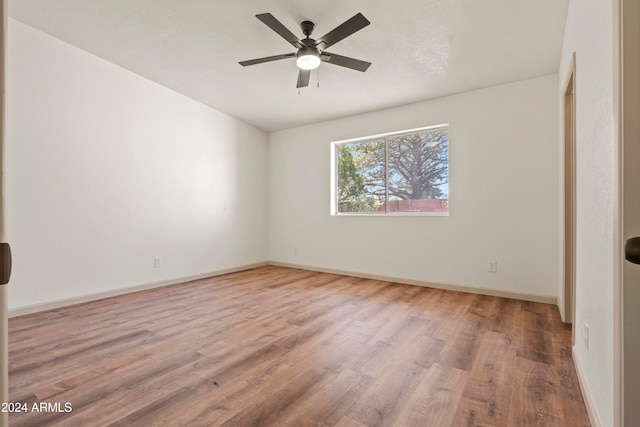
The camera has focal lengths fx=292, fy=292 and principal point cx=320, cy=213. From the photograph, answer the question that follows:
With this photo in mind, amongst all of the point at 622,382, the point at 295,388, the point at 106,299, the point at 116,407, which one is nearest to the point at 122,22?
the point at 106,299

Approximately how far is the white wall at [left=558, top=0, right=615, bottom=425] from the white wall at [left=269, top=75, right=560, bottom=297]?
1.52 m

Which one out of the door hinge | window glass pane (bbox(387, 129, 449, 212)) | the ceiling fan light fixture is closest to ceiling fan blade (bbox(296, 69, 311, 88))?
the ceiling fan light fixture

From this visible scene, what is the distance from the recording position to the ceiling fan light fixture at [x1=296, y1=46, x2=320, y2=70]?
254cm

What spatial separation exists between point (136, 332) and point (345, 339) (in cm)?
172

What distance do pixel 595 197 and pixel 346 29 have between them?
1954 mm

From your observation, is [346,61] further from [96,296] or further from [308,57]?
[96,296]

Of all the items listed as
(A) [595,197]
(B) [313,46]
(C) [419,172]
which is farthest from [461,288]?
(B) [313,46]

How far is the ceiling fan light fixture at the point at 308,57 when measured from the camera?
8.34ft

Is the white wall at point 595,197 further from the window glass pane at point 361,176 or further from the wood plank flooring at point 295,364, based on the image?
the window glass pane at point 361,176

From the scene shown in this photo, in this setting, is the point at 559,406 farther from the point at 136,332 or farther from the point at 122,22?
the point at 122,22

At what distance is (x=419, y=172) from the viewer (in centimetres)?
418

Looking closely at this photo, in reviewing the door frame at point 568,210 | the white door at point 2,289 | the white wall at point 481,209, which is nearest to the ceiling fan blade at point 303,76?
the white wall at point 481,209

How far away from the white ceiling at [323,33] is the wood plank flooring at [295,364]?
2.58 metres

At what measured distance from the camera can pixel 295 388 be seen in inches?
64.4
